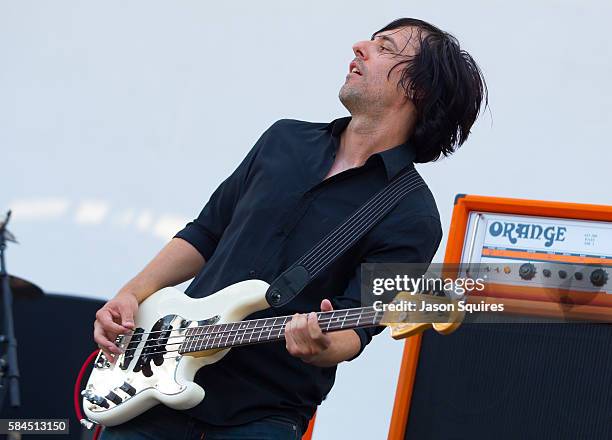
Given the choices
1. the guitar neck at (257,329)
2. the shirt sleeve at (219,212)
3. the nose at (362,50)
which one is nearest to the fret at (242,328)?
the guitar neck at (257,329)

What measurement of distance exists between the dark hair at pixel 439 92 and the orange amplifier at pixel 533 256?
0.26m

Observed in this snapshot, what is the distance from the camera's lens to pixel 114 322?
7.10 feet

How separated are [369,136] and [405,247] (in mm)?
297

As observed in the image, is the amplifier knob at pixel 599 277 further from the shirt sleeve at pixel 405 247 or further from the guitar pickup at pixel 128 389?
the guitar pickup at pixel 128 389

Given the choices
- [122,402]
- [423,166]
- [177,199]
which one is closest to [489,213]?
[423,166]

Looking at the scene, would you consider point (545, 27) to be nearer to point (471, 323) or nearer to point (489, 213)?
point (489, 213)

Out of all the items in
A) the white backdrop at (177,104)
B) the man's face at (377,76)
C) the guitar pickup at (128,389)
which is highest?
the white backdrop at (177,104)

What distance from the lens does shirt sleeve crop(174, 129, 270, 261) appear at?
2.26 m

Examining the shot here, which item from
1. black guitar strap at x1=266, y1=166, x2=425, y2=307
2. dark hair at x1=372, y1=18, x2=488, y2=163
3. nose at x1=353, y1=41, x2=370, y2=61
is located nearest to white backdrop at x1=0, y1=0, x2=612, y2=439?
dark hair at x1=372, y1=18, x2=488, y2=163

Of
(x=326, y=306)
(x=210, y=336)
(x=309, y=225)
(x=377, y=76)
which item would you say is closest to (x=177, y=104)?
(x=377, y=76)

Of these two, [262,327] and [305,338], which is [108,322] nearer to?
[262,327]

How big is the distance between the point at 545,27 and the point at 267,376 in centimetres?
154

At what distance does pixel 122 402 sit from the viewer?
2.08 metres

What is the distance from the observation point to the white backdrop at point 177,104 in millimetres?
3055
